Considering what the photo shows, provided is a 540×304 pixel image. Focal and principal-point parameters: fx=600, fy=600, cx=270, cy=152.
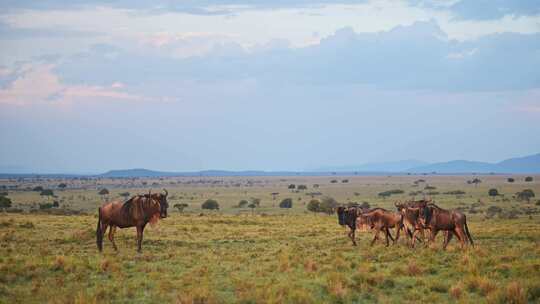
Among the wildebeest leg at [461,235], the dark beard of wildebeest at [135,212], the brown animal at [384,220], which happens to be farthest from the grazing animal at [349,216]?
the dark beard of wildebeest at [135,212]

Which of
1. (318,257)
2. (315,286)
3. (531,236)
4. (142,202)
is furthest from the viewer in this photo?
(531,236)

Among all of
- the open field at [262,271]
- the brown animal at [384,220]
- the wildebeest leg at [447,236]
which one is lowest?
the open field at [262,271]

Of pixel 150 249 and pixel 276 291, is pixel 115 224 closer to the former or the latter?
pixel 150 249

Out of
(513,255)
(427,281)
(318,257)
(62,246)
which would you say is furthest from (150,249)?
(513,255)

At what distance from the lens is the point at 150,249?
21.2 meters

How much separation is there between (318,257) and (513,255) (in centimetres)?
577

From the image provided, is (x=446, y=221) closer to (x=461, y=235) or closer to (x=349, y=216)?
(x=461, y=235)

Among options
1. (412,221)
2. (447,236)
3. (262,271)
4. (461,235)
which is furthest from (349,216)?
(262,271)

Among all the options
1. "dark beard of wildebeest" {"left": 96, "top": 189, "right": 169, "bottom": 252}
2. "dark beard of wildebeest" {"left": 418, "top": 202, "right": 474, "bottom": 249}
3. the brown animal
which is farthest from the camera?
the brown animal

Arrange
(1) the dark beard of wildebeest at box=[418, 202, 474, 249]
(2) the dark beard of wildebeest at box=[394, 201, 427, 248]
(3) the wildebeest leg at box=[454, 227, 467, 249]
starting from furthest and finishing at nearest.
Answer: (2) the dark beard of wildebeest at box=[394, 201, 427, 248]
(1) the dark beard of wildebeest at box=[418, 202, 474, 249]
(3) the wildebeest leg at box=[454, 227, 467, 249]

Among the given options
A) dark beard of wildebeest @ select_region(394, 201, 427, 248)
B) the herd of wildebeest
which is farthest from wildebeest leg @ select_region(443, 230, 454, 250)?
dark beard of wildebeest @ select_region(394, 201, 427, 248)

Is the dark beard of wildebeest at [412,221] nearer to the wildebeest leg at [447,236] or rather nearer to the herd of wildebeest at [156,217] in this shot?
the herd of wildebeest at [156,217]

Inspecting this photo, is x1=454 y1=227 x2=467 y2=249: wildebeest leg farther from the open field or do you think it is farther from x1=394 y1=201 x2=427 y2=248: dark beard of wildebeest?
x1=394 y1=201 x2=427 y2=248: dark beard of wildebeest

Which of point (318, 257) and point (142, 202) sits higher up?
point (142, 202)
